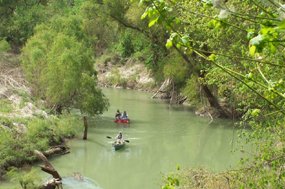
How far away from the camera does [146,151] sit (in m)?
18.8

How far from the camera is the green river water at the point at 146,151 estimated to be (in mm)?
15203

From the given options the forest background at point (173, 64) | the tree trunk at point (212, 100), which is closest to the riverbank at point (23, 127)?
the forest background at point (173, 64)

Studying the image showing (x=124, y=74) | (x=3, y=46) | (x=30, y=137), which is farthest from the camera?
(x=124, y=74)

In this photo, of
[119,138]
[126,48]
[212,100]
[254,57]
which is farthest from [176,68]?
[254,57]

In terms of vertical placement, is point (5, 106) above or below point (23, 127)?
above

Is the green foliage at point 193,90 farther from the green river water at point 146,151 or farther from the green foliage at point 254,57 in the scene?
the green foliage at point 254,57

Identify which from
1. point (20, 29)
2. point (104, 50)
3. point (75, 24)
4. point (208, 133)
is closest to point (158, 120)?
point (208, 133)

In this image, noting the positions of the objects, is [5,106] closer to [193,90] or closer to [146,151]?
[146,151]

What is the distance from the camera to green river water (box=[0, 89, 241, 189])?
15.2 m

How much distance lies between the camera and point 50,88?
22.2m

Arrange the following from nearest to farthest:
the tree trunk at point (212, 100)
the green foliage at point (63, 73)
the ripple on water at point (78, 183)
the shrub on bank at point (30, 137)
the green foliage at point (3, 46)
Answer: the ripple on water at point (78, 183), the shrub on bank at point (30, 137), the green foliage at point (63, 73), the tree trunk at point (212, 100), the green foliage at point (3, 46)

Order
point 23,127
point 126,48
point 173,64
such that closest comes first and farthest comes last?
1. point 23,127
2. point 173,64
3. point 126,48

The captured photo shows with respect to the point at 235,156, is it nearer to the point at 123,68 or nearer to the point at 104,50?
the point at 123,68

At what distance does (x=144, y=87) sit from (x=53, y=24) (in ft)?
45.2
